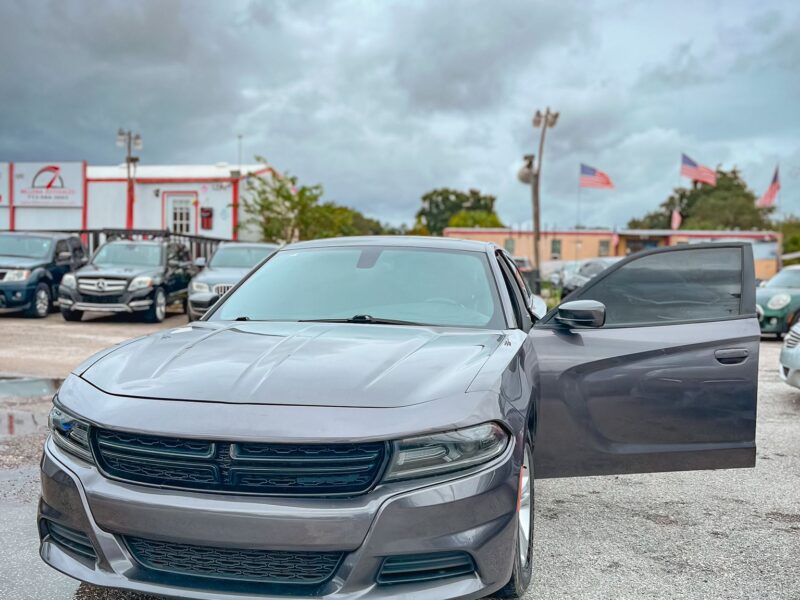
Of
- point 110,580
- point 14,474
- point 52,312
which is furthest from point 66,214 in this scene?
point 110,580

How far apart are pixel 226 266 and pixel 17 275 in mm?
4189

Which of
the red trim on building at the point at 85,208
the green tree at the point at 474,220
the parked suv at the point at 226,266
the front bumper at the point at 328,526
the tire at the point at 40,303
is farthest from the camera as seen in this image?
the green tree at the point at 474,220

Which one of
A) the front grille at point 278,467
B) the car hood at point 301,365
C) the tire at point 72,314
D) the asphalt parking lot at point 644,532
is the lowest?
the asphalt parking lot at point 644,532

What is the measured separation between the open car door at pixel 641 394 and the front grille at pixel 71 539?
201cm

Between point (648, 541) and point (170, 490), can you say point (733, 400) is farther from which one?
point (170, 490)

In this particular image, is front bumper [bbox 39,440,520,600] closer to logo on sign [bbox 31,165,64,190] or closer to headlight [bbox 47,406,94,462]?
headlight [bbox 47,406,94,462]

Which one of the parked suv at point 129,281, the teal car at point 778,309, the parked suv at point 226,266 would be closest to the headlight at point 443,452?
the parked suv at point 226,266

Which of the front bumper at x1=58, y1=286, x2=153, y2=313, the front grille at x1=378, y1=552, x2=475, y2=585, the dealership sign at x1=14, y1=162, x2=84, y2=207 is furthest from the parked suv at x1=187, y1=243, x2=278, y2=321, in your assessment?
the dealership sign at x1=14, y1=162, x2=84, y2=207

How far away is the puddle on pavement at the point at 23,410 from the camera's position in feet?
19.7

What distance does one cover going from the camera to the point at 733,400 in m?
3.93

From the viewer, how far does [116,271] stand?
1541cm

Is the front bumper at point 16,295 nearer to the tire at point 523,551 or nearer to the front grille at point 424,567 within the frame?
the tire at point 523,551

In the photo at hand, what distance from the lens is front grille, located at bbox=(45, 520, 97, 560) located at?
2.59 metres

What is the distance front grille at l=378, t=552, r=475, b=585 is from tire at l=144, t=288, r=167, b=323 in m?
14.1
